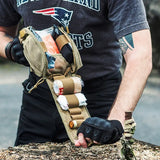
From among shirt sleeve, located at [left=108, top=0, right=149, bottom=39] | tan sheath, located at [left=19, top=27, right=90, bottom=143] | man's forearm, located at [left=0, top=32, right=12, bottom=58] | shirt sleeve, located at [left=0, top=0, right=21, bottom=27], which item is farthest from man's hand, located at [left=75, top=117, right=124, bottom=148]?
shirt sleeve, located at [left=0, top=0, right=21, bottom=27]

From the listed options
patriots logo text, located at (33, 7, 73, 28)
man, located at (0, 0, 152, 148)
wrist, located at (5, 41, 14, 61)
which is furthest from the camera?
wrist, located at (5, 41, 14, 61)

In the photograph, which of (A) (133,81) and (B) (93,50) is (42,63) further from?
(B) (93,50)

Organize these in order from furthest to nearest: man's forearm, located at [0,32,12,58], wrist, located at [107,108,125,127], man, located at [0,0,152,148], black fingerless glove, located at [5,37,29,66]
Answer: man's forearm, located at [0,32,12,58]
black fingerless glove, located at [5,37,29,66]
man, located at [0,0,152,148]
wrist, located at [107,108,125,127]

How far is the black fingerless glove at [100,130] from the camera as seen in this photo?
1.54 meters

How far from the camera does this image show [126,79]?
1.82m

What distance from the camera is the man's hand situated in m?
1.54

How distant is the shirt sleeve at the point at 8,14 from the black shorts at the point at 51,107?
38 centimetres

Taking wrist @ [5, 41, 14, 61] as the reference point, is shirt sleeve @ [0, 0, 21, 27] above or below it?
above

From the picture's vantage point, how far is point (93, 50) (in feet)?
7.59

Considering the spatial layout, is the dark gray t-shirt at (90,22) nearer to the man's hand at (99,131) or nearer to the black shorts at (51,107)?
the black shorts at (51,107)

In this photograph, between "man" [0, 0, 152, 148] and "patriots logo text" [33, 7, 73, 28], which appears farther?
"patriots logo text" [33, 7, 73, 28]

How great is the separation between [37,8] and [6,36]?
40 centimetres

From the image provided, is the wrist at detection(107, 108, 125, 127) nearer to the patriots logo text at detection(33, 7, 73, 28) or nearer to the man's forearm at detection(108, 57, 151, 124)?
the man's forearm at detection(108, 57, 151, 124)

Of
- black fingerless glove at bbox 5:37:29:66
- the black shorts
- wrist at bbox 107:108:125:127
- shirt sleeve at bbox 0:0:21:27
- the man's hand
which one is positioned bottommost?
the black shorts
